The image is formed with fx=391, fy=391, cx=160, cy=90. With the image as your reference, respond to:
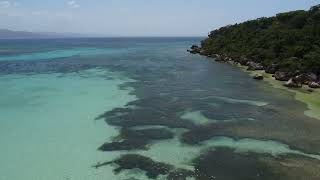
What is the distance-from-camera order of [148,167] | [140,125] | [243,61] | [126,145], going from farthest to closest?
[243,61] < [140,125] < [126,145] < [148,167]

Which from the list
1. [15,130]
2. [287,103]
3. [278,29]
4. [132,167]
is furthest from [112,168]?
[278,29]

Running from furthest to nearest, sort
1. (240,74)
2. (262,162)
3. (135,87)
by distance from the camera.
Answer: (240,74)
(135,87)
(262,162)

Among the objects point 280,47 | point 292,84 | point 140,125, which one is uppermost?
point 280,47

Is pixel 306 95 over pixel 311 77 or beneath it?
beneath

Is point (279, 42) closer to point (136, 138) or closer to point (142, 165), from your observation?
point (136, 138)

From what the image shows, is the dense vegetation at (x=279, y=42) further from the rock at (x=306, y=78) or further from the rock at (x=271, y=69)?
the rock at (x=306, y=78)

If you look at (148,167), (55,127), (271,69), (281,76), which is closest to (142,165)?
(148,167)

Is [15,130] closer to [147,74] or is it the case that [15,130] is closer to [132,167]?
[132,167]
